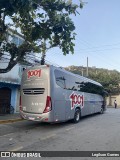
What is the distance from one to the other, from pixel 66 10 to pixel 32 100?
4950 millimetres

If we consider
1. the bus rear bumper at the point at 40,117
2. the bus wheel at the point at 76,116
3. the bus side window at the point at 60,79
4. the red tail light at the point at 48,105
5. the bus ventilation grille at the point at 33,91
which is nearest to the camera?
the bus rear bumper at the point at 40,117

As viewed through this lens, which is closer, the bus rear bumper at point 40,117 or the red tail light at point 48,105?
the bus rear bumper at point 40,117

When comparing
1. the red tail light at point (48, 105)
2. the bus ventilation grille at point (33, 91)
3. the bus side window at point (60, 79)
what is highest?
the bus side window at point (60, 79)

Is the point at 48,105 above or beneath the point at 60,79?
beneath

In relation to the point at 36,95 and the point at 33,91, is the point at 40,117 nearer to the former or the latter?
the point at 36,95

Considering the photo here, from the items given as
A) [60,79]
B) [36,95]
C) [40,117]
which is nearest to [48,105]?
[40,117]

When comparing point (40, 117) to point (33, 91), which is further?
point (33, 91)

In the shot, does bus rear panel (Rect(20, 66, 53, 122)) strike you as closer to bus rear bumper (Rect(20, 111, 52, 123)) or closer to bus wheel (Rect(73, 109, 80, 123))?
bus rear bumper (Rect(20, 111, 52, 123))

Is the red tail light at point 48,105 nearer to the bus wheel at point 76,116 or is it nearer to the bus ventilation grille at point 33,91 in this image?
the bus ventilation grille at point 33,91

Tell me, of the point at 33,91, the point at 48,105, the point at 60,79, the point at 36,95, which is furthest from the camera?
the point at 60,79

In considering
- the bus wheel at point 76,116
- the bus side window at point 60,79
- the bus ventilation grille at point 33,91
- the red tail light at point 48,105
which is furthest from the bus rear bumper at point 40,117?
the bus wheel at point 76,116

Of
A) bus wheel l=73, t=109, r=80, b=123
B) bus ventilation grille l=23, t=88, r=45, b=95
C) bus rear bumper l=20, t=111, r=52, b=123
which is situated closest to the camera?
bus rear bumper l=20, t=111, r=52, b=123

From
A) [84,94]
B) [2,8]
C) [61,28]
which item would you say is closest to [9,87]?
[84,94]

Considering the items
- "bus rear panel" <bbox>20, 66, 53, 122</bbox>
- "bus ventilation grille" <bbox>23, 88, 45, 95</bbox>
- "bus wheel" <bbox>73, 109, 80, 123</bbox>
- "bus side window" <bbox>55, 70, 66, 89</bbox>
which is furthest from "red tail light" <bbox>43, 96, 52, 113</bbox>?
"bus wheel" <bbox>73, 109, 80, 123</bbox>
